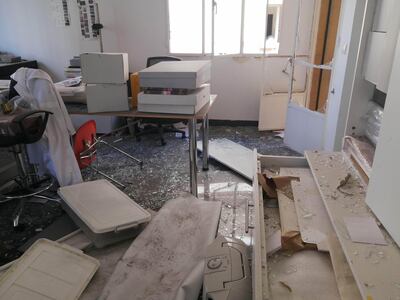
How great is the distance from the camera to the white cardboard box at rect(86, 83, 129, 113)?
2.52 metres

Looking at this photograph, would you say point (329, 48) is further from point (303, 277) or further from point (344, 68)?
point (303, 277)

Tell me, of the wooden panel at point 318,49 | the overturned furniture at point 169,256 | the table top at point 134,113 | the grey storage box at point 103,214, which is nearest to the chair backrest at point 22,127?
the table top at point 134,113

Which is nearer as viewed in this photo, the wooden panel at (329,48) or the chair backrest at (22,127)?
the chair backrest at (22,127)

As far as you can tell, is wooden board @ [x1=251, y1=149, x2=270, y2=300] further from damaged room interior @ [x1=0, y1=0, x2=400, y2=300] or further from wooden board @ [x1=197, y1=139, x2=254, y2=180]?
wooden board @ [x1=197, y1=139, x2=254, y2=180]

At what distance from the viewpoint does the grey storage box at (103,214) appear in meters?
1.77

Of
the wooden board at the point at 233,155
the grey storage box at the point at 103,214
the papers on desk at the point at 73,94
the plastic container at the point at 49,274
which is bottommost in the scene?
the wooden board at the point at 233,155

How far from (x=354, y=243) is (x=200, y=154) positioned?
2617 mm

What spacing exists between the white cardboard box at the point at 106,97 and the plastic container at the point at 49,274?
3.97 feet

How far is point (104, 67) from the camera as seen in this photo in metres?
2.46

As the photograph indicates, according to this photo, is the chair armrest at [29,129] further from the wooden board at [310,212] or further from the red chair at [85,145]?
the wooden board at [310,212]

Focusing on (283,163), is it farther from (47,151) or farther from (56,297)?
(47,151)

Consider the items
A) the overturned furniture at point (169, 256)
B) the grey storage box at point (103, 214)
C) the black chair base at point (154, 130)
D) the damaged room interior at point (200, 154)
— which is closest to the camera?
the damaged room interior at point (200, 154)

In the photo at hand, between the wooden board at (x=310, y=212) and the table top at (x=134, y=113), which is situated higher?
the table top at (x=134, y=113)

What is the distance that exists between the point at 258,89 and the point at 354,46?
2.07 meters
